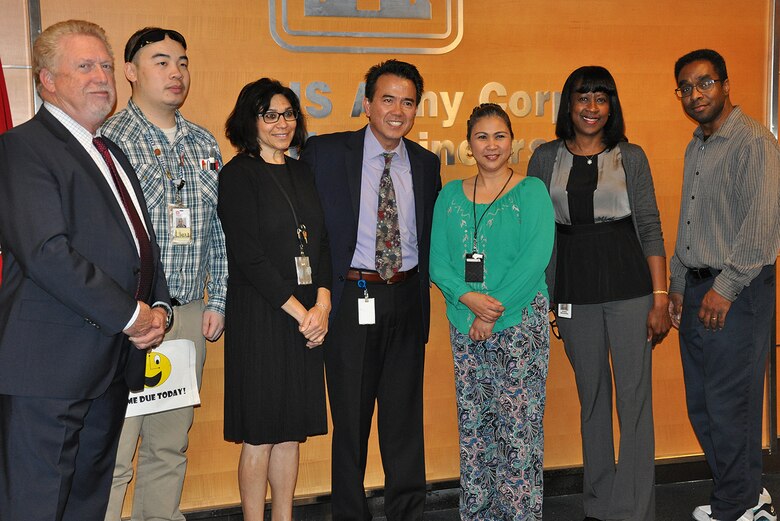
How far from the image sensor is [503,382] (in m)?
3.34

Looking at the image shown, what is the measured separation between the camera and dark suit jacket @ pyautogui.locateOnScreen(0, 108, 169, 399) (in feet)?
7.41

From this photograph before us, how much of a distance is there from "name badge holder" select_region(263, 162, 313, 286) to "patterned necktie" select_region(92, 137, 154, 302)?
67 centimetres

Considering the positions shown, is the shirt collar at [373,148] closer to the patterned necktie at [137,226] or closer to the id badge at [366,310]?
the id badge at [366,310]

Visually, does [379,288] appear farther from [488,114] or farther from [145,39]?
[145,39]

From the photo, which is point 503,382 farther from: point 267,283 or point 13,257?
point 13,257

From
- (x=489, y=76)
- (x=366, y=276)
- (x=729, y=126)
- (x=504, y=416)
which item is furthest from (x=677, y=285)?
(x=366, y=276)

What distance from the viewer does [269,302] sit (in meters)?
3.04

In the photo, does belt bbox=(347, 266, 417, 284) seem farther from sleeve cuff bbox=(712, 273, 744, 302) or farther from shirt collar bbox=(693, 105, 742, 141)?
shirt collar bbox=(693, 105, 742, 141)

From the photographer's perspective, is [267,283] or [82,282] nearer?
[82,282]

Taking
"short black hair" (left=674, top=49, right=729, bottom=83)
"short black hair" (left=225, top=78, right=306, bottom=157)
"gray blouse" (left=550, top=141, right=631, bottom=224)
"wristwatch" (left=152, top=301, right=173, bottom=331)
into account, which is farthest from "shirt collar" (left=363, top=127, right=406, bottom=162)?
"short black hair" (left=674, top=49, right=729, bottom=83)

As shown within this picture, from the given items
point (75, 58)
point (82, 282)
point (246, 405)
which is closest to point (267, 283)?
point (246, 405)

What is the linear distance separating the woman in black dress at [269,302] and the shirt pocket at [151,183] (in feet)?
0.81

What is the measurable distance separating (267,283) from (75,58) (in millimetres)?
1071

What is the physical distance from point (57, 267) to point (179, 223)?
0.91m
